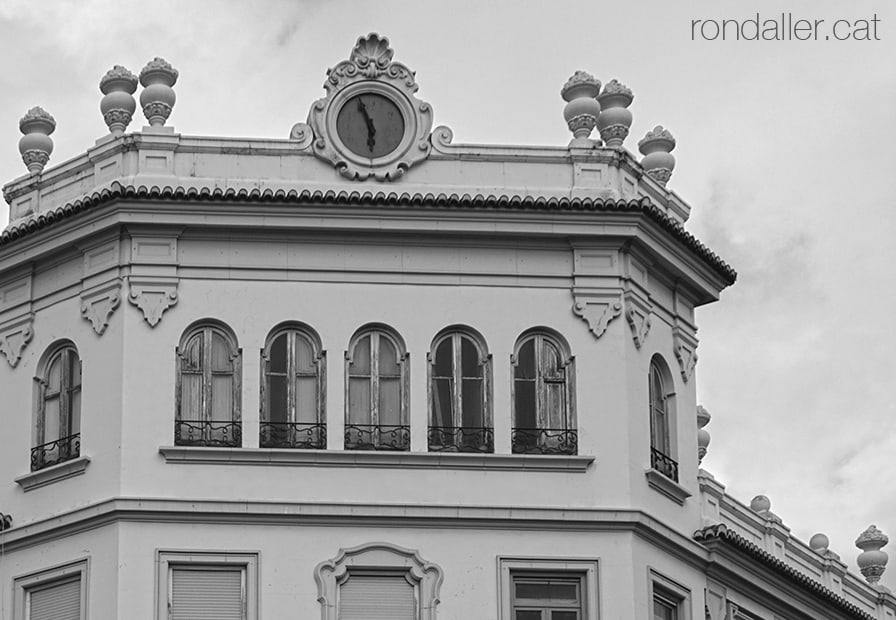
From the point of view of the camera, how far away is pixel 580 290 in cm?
4769

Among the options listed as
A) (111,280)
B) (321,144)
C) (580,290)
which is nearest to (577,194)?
(580,290)

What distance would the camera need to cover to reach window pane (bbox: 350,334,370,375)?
4698 cm

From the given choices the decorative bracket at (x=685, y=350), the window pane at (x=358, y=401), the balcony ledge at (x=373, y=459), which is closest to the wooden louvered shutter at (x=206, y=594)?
the balcony ledge at (x=373, y=459)

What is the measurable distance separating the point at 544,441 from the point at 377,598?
4037 mm

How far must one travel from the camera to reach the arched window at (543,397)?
46.8 meters

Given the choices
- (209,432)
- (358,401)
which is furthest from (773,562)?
(209,432)

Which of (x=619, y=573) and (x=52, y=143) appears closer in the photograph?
(x=619, y=573)

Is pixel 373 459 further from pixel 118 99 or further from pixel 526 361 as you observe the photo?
pixel 118 99

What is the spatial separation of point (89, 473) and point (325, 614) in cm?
478

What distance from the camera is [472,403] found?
47.0 meters

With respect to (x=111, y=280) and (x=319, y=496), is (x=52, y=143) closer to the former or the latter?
(x=111, y=280)

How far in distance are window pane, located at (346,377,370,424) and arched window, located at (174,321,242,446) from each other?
1.95m

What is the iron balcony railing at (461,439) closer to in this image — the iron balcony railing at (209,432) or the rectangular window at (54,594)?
the iron balcony railing at (209,432)

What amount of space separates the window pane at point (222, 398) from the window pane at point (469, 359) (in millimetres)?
4083
